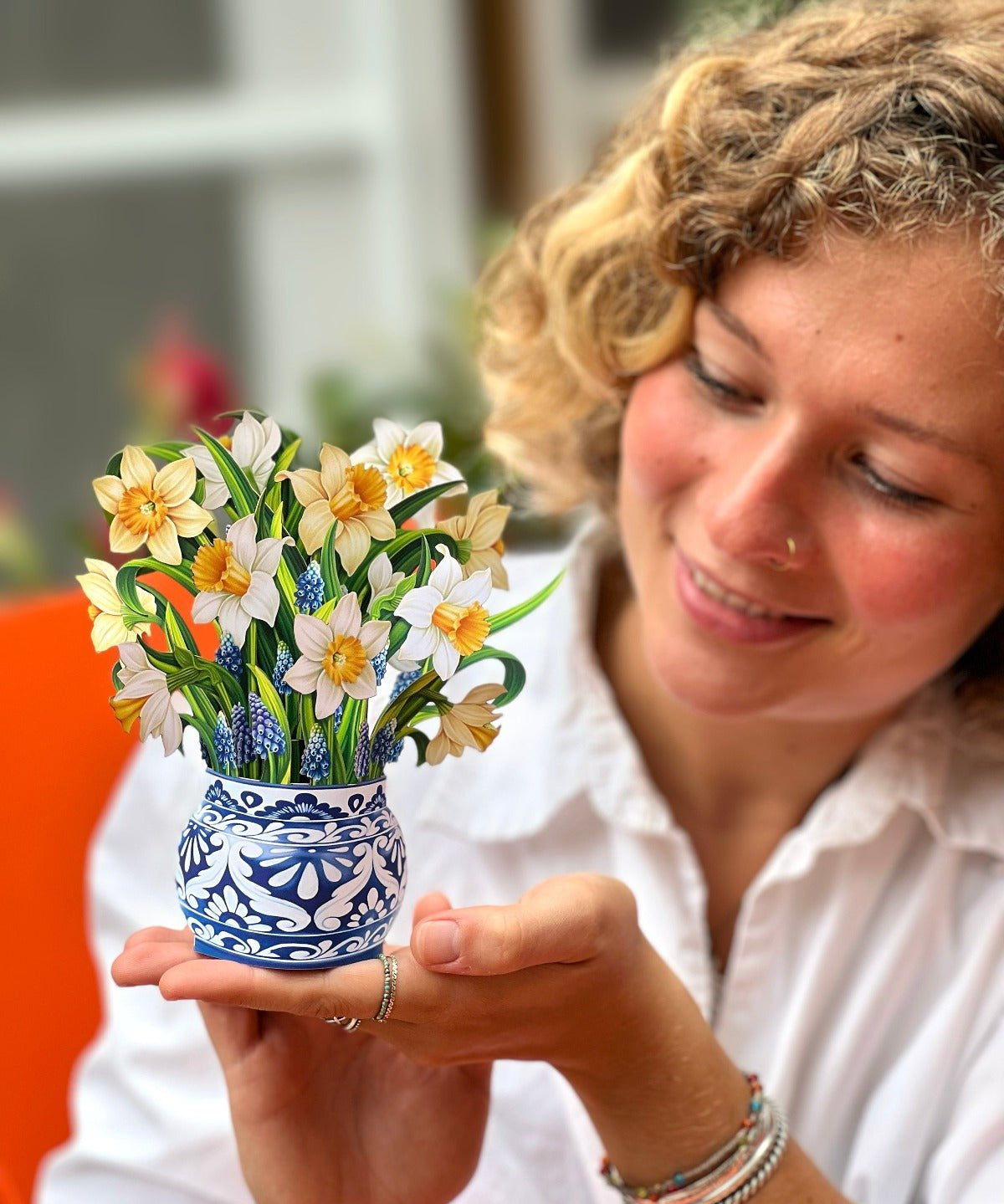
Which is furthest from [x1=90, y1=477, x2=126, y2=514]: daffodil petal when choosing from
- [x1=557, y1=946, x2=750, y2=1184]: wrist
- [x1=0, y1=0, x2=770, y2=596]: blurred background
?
[x1=0, y1=0, x2=770, y2=596]: blurred background

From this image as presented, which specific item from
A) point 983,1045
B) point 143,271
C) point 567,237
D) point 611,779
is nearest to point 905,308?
point 567,237

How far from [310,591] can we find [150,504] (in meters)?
0.09

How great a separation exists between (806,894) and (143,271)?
80.3 inches

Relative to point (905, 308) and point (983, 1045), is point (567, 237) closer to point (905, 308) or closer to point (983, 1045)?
point (905, 308)

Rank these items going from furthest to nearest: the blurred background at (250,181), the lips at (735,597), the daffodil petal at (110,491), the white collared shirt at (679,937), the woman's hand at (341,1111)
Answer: the blurred background at (250,181)
the white collared shirt at (679,937)
the lips at (735,597)
the woman's hand at (341,1111)
the daffodil petal at (110,491)

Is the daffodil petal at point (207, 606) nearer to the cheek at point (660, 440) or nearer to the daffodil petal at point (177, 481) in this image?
the daffodil petal at point (177, 481)

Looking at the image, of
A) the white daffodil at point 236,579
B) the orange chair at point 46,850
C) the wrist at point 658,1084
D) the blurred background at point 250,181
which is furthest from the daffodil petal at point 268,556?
the blurred background at point 250,181

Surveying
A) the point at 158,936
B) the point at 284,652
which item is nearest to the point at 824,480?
the point at 284,652

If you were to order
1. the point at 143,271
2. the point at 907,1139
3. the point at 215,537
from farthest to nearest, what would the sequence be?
the point at 143,271, the point at 907,1139, the point at 215,537

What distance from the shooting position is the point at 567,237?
1.21 meters

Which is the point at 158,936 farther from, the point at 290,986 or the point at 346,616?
the point at 346,616

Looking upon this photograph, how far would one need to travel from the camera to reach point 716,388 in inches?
40.8

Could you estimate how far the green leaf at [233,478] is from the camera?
2.45 feet

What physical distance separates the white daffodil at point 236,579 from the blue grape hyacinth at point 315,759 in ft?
0.23
